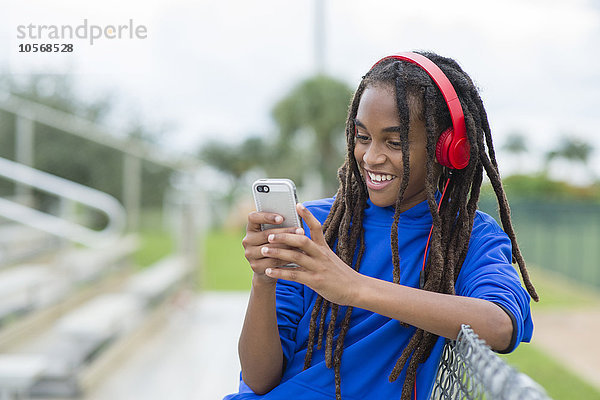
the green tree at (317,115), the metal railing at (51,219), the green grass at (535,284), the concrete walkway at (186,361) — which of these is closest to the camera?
the concrete walkway at (186,361)

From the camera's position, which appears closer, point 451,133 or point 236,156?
point 451,133

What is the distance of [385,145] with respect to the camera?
1.28 meters

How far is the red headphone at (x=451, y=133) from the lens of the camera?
1.24 metres

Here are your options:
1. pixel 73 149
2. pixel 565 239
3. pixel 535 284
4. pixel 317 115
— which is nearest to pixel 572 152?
pixel 565 239

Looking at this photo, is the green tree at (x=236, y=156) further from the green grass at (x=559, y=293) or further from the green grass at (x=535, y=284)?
the green grass at (x=559, y=293)

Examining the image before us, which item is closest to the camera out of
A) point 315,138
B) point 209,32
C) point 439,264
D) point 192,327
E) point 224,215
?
point 439,264

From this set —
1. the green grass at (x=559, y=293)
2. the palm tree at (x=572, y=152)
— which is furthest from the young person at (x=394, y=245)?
the palm tree at (x=572, y=152)

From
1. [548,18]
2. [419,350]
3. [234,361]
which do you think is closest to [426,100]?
[419,350]

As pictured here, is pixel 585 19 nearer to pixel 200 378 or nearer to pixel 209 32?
pixel 200 378

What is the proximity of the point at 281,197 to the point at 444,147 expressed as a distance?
369 millimetres

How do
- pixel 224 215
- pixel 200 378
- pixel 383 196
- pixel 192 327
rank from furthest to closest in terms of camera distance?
pixel 224 215 → pixel 192 327 → pixel 200 378 → pixel 383 196

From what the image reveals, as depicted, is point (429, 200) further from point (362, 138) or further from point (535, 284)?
point (535, 284)

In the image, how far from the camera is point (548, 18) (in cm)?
1068

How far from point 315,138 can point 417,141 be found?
25.4ft
